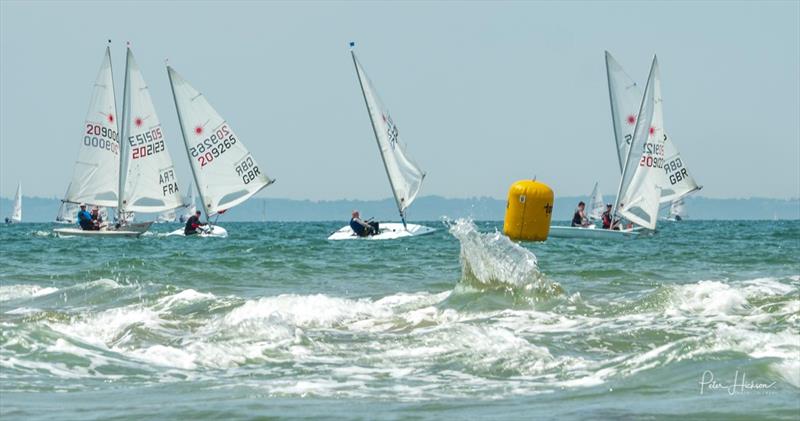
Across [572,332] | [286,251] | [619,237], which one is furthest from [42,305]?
[619,237]

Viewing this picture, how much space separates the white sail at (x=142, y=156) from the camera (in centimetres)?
4694

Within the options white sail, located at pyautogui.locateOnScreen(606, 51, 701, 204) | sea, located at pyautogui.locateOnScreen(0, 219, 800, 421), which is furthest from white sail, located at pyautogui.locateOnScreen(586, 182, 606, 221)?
sea, located at pyautogui.locateOnScreen(0, 219, 800, 421)

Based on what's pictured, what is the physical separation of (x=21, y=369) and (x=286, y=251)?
2346cm

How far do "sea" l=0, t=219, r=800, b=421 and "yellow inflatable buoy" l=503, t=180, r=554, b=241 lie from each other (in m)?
7.82

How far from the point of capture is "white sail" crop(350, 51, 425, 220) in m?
41.8

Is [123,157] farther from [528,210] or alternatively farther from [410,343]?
[410,343]

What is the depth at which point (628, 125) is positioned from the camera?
4597 cm

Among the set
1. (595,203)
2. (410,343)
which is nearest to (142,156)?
(410,343)

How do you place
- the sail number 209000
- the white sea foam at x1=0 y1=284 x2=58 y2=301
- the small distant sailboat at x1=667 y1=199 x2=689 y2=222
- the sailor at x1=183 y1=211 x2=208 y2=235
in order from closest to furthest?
the white sea foam at x1=0 y1=284 x2=58 y2=301
the sail number 209000
the sailor at x1=183 y1=211 x2=208 y2=235
the small distant sailboat at x1=667 y1=199 x2=689 y2=222

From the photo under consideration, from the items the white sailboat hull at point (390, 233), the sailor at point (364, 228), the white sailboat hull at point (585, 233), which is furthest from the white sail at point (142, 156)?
the white sailboat hull at point (585, 233)

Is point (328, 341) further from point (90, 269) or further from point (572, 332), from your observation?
point (90, 269)

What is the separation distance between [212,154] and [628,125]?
15396 millimetres

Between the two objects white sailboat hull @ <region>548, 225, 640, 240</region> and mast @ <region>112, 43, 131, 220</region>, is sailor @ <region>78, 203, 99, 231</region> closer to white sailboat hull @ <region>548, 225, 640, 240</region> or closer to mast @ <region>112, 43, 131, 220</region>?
mast @ <region>112, 43, 131, 220</region>
